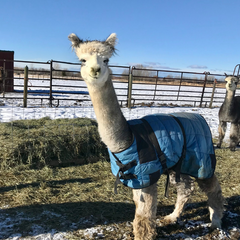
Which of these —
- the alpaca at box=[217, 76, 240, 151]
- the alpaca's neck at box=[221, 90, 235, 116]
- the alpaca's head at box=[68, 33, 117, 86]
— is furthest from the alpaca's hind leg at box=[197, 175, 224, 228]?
the alpaca's neck at box=[221, 90, 235, 116]

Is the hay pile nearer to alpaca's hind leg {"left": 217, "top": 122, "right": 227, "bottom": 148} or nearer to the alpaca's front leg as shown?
the alpaca's front leg

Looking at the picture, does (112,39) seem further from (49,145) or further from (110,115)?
(49,145)

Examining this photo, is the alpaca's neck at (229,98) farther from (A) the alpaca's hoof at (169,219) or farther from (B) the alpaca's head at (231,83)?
(A) the alpaca's hoof at (169,219)

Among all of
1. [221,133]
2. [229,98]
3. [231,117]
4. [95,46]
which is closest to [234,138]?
[221,133]

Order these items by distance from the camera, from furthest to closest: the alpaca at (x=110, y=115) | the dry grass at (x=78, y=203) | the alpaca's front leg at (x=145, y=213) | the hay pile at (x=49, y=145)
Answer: the hay pile at (x=49, y=145) → the dry grass at (x=78, y=203) → the alpaca's front leg at (x=145, y=213) → the alpaca at (x=110, y=115)

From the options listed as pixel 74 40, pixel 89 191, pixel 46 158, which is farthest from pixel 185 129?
pixel 46 158

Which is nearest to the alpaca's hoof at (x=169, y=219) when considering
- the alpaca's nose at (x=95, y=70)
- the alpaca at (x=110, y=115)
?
the alpaca at (x=110, y=115)

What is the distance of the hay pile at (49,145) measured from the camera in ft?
13.0

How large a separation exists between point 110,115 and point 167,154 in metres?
0.67

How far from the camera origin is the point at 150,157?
207 centimetres

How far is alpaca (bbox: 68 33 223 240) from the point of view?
1.86 meters

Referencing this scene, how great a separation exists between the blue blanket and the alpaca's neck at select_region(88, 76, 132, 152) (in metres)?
0.09

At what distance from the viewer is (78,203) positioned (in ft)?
9.99

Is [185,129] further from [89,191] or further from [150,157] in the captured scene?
[89,191]
